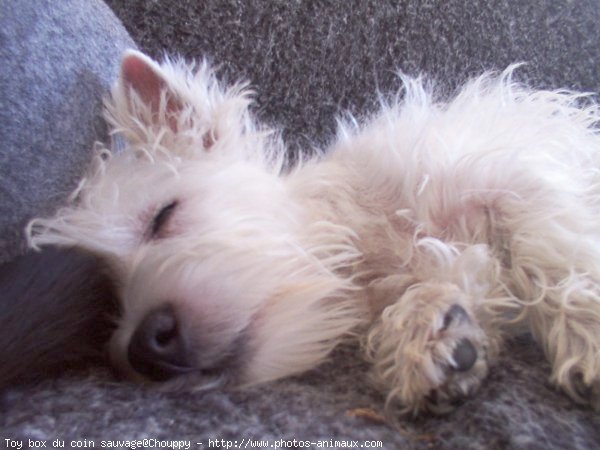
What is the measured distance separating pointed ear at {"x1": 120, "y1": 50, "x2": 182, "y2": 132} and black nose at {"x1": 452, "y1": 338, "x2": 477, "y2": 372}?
808mm

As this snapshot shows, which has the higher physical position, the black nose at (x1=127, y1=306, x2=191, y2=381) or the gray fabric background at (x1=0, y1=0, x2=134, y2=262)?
the gray fabric background at (x1=0, y1=0, x2=134, y2=262)

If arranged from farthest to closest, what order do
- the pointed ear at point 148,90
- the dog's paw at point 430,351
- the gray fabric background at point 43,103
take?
1. the pointed ear at point 148,90
2. the gray fabric background at point 43,103
3. the dog's paw at point 430,351

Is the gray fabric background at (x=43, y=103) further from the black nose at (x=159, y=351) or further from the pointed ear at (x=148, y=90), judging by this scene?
the black nose at (x=159, y=351)

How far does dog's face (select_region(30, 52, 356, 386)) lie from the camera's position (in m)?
0.96

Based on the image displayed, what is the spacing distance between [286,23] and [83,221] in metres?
0.89

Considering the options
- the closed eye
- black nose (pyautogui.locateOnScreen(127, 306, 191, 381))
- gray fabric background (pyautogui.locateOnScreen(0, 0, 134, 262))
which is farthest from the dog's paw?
gray fabric background (pyautogui.locateOnScreen(0, 0, 134, 262))

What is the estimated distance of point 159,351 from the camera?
0.93 metres

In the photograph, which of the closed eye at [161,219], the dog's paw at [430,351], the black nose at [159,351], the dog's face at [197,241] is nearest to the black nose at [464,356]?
the dog's paw at [430,351]

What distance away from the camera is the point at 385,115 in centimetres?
143

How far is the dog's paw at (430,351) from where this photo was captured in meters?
0.87

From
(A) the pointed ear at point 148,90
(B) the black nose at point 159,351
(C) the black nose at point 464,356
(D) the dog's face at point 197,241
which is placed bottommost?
(B) the black nose at point 159,351

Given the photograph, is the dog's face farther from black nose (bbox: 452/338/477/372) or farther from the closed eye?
black nose (bbox: 452/338/477/372)

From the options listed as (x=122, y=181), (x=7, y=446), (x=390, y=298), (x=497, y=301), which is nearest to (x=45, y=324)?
(x=7, y=446)

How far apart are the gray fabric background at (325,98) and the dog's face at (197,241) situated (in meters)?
0.06
